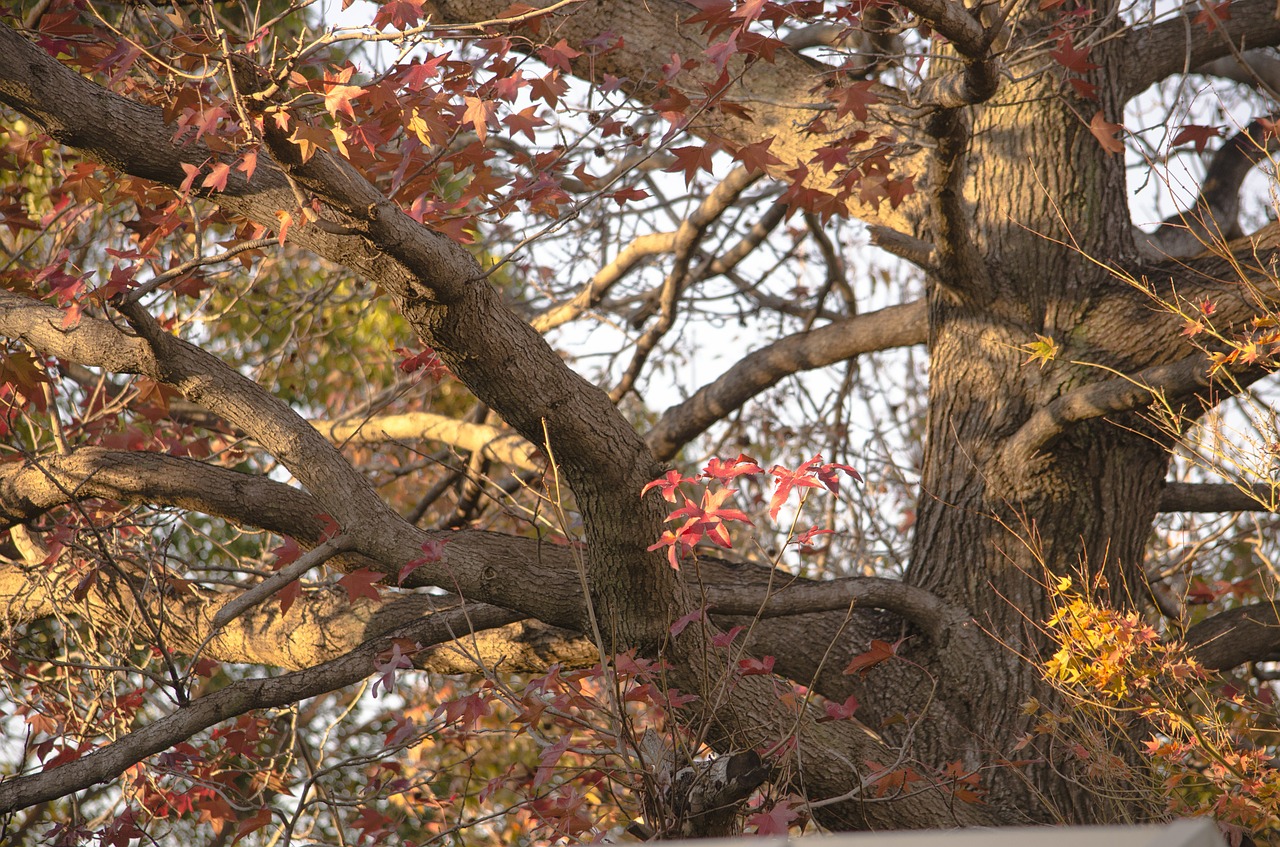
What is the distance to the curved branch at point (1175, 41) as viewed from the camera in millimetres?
4121

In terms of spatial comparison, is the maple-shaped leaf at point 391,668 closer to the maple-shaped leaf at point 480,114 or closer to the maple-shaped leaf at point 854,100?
the maple-shaped leaf at point 480,114

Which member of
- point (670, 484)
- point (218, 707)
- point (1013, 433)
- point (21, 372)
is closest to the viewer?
point (670, 484)

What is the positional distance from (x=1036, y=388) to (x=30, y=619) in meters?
4.06

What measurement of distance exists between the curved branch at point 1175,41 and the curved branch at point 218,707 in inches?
126

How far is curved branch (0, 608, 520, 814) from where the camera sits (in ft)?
9.10

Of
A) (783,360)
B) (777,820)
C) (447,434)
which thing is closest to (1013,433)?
(783,360)

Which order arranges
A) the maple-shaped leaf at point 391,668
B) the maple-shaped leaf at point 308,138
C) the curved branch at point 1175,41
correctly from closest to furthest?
the maple-shaped leaf at point 308,138 → the maple-shaped leaf at point 391,668 → the curved branch at point 1175,41

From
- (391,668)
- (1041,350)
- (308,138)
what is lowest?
(391,668)

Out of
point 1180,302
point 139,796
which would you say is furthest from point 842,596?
point 139,796

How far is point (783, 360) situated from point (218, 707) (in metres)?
2.75

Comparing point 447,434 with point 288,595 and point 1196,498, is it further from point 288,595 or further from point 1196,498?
point 1196,498

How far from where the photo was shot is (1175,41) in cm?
420

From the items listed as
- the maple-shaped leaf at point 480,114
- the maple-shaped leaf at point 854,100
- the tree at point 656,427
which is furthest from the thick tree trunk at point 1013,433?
the maple-shaped leaf at point 480,114

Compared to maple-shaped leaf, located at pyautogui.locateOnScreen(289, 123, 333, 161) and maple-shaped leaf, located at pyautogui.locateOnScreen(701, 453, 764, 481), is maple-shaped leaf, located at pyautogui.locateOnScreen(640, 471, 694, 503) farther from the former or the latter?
maple-shaped leaf, located at pyautogui.locateOnScreen(289, 123, 333, 161)
